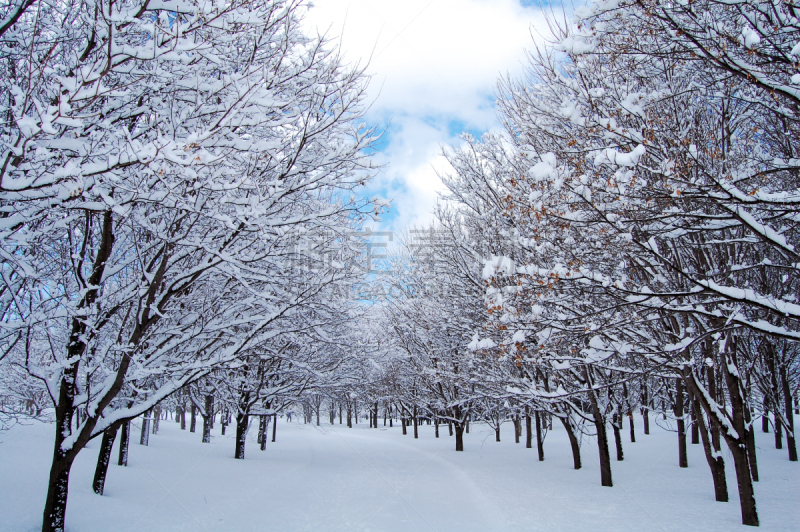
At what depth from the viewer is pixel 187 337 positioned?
521cm

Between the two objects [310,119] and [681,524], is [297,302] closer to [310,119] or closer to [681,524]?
[310,119]

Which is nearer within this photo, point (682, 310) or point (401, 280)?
point (682, 310)

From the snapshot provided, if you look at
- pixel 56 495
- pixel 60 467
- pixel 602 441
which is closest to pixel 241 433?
pixel 56 495

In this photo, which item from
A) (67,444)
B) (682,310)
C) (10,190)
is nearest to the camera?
(10,190)

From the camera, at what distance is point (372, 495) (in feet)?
32.0

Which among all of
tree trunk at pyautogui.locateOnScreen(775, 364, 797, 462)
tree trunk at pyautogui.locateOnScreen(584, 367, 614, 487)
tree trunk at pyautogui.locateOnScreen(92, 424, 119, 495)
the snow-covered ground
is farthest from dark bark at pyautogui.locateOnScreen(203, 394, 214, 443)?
tree trunk at pyautogui.locateOnScreen(775, 364, 797, 462)

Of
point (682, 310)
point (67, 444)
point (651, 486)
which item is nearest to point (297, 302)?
point (67, 444)

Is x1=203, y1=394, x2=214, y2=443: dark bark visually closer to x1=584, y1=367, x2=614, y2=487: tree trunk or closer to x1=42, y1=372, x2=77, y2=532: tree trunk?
x1=42, y1=372, x2=77, y2=532: tree trunk

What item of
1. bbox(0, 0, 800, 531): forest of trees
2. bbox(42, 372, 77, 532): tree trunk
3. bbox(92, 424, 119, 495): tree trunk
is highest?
bbox(0, 0, 800, 531): forest of trees

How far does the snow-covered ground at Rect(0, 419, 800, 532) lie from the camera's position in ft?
22.7

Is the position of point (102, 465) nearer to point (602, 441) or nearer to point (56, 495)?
point (56, 495)

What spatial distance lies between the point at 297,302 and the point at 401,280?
516 inches

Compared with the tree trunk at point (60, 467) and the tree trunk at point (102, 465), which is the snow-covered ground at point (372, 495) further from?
the tree trunk at point (60, 467)

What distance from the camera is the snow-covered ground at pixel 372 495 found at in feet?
22.7
